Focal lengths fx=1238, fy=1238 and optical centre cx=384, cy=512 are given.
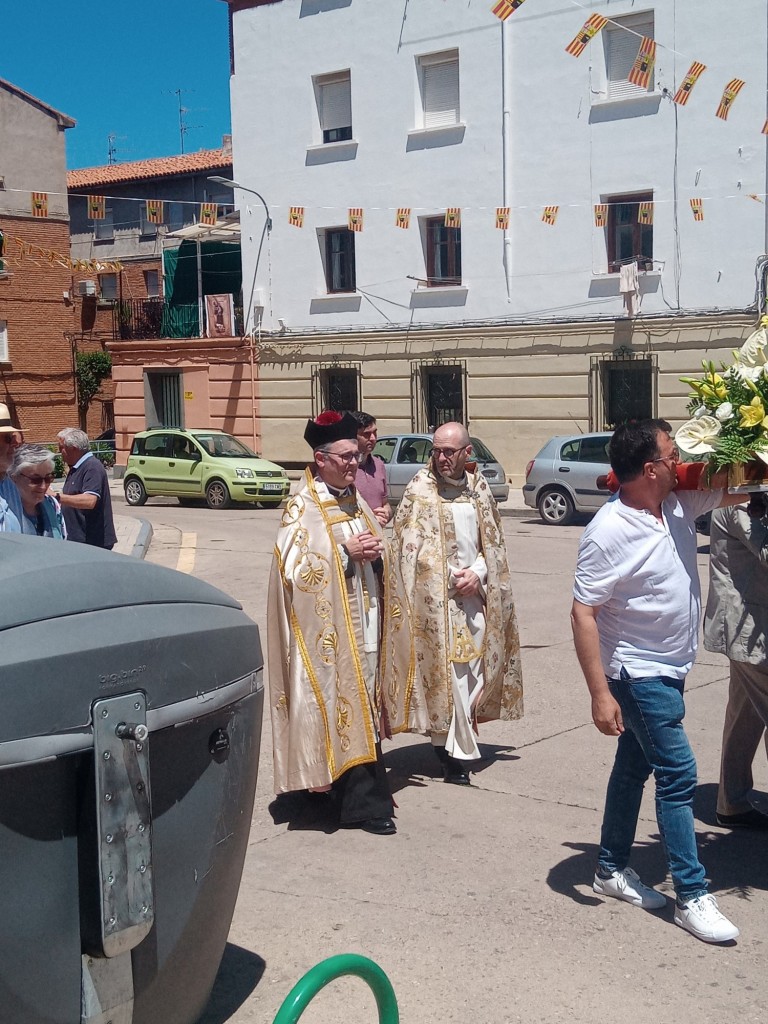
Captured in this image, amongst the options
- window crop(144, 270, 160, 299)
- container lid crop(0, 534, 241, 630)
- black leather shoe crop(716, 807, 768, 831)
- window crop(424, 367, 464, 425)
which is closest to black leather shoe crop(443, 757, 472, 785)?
black leather shoe crop(716, 807, 768, 831)

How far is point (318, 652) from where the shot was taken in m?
5.35

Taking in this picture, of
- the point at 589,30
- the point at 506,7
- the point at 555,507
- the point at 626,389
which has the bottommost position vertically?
the point at 555,507

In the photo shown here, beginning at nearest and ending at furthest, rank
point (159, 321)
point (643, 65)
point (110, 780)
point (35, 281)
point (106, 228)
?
point (110, 780) → point (643, 65) → point (159, 321) → point (35, 281) → point (106, 228)

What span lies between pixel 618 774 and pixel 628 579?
0.77 m

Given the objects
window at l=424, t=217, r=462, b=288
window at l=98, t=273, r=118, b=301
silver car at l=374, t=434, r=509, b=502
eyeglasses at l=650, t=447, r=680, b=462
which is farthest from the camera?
window at l=98, t=273, r=118, b=301

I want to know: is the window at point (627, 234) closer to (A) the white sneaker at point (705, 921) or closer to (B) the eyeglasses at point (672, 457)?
(B) the eyeglasses at point (672, 457)

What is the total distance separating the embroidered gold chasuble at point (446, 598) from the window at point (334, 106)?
2339 centimetres

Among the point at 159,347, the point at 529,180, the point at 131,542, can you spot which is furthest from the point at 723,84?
the point at 159,347

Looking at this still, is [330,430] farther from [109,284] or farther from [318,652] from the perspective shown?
[109,284]

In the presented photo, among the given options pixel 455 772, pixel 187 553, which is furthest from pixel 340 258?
pixel 455 772

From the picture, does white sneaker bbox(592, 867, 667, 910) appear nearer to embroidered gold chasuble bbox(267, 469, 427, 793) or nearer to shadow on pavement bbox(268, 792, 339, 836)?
embroidered gold chasuble bbox(267, 469, 427, 793)

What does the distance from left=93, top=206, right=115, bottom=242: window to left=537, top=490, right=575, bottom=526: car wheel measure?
109ft

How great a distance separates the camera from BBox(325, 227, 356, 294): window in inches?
1123

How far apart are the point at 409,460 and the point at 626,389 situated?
5516 mm
